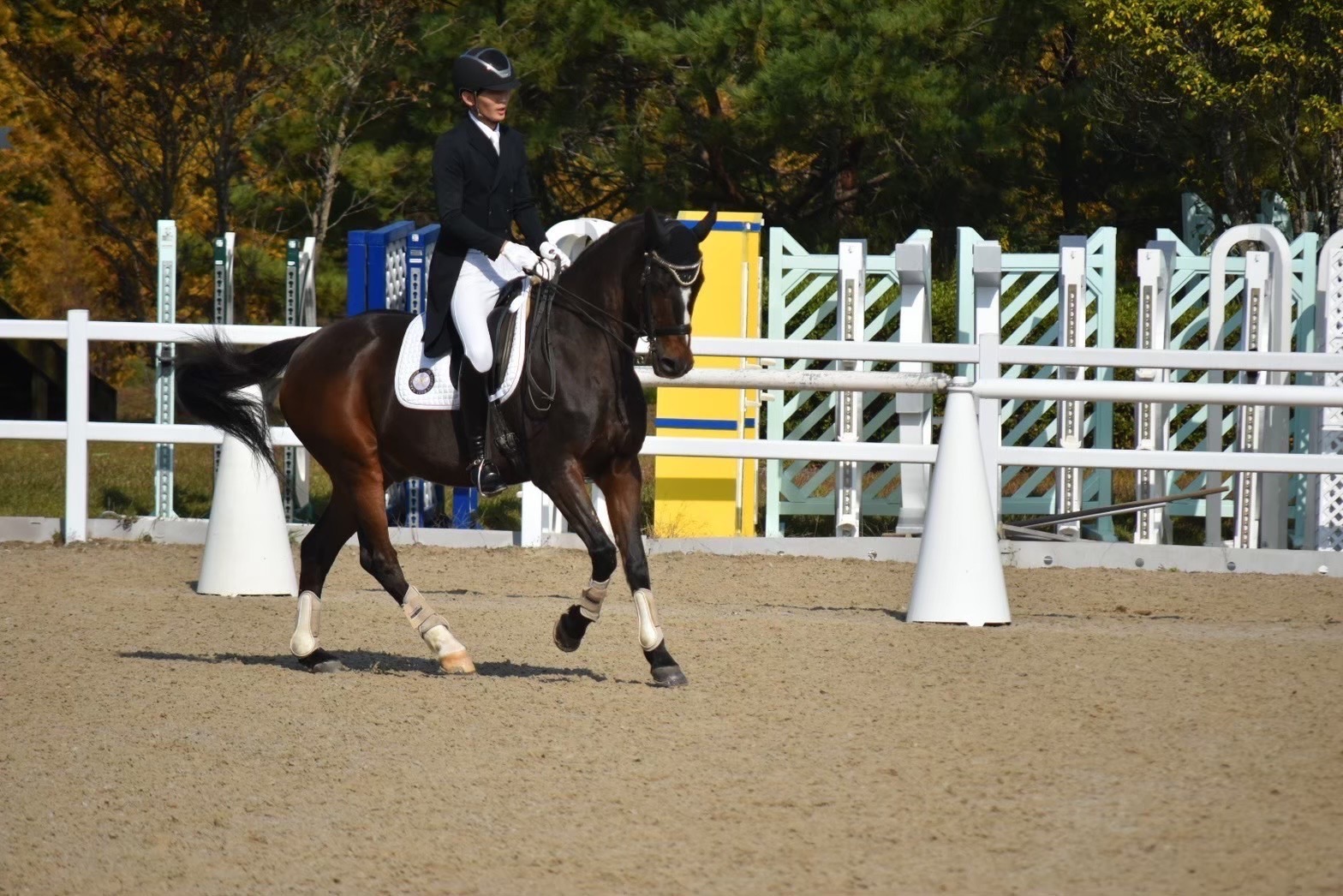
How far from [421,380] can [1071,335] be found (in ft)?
19.0

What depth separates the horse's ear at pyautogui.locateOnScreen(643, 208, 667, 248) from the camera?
21.4 ft

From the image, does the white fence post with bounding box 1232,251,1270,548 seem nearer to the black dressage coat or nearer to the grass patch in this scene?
the black dressage coat

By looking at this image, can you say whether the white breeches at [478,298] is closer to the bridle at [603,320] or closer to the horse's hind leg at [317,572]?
the bridle at [603,320]

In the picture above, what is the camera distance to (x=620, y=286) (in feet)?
22.4

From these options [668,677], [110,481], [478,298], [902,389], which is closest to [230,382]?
[478,298]

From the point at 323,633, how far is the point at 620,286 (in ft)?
8.34

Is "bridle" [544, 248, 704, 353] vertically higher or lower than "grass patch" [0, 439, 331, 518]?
higher

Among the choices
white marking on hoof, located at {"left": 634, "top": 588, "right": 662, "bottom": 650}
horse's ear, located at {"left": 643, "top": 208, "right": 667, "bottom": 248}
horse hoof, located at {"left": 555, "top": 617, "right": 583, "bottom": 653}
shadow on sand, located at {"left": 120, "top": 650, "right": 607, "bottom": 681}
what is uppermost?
horse's ear, located at {"left": 643, "top": 208, "right": 667, "bottom": 248}

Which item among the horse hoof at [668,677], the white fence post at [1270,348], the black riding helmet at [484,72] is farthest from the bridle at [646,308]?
the white fence post at [1270,348]

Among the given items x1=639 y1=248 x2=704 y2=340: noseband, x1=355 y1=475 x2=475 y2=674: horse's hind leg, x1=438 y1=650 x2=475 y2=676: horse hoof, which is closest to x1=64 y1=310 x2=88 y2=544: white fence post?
x1=355 y1=475 x2=475 y2=674: horse's hind leg

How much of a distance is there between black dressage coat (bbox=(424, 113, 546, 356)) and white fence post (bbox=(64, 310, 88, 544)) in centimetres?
477

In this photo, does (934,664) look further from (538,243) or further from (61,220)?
(61,220)

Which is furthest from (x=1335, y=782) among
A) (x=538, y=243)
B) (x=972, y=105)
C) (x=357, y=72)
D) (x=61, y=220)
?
(x=61, y=220)

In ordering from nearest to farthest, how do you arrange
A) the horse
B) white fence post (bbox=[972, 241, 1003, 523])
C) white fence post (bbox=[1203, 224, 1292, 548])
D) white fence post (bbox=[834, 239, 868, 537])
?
the horse, white fence post (bbox=[972, 241, 1003, 523]), white fence post (bbox=[1203, 224, 1292, 548]), white fence post (bbox=[834, 239, 868, 537])
